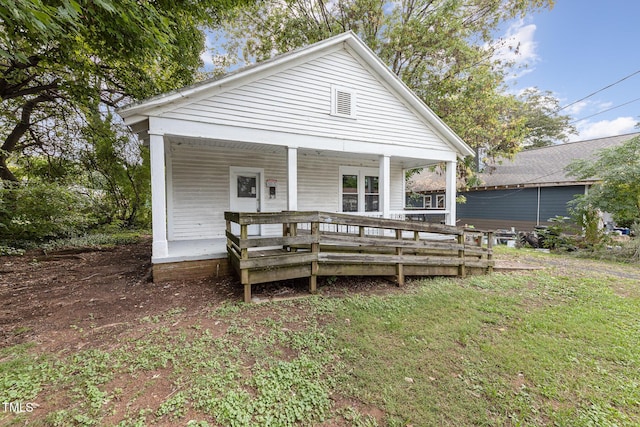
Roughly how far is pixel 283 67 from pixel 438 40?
897 centimetres

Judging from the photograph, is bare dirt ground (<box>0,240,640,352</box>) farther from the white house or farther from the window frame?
the window frame

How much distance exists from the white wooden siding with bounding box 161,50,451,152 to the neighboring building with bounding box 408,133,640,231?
821 cm

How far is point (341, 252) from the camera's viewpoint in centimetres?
488

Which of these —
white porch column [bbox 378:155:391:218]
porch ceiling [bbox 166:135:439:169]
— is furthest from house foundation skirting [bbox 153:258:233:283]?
white porch column [bbox 378:155:391:218]

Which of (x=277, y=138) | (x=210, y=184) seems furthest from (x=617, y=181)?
(x=210, y=184)

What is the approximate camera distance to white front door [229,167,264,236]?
750 centimetres

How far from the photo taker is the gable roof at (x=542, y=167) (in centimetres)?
1462

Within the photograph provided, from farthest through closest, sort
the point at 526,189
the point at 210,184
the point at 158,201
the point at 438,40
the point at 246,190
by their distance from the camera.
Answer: the point at 526,189
the point at 438,40
the point at 246,190
the point at 210,184
the point at 158,201

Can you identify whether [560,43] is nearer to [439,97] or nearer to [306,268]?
[439,97]

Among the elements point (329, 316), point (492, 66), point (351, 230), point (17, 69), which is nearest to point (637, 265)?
point (351, 230)

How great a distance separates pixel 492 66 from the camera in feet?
39.9

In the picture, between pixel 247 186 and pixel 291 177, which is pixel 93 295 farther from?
pixel 247 186

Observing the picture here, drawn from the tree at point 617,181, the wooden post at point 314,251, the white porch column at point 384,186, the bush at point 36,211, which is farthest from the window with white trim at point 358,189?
the bush at point 36,211

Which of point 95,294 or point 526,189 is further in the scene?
point 526,189
